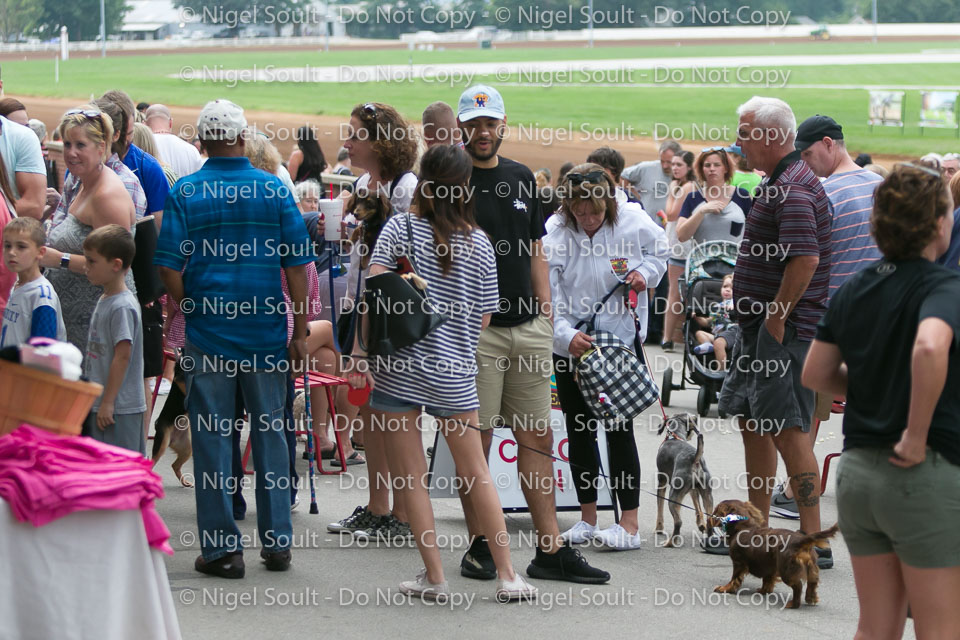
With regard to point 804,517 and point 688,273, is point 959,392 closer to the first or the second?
point 804,517

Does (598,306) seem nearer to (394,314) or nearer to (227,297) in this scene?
(394,314)

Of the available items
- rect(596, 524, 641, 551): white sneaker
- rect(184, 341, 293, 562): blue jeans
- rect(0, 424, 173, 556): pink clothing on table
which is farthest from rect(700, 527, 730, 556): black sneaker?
rect(0, 424, 173, 556): pink clothing on table

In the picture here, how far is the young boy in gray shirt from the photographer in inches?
230

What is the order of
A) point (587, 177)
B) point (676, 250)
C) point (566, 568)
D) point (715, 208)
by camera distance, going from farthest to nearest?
point (676, 250) → point (715, 208) → point (587, 177) → point (566, 568)

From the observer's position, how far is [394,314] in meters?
5.34

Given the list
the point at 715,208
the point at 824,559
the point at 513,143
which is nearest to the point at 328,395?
the point at 824,559

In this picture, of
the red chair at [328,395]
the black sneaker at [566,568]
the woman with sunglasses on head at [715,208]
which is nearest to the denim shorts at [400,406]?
the black sneaker at [566,568]

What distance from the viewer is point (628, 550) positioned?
6711 mm

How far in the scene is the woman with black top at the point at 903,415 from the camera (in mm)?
3744

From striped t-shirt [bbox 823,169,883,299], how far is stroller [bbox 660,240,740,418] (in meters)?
3.46

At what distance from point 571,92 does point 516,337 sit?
57.8m

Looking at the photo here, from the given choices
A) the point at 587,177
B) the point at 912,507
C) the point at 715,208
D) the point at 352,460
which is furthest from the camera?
the point at 715,208

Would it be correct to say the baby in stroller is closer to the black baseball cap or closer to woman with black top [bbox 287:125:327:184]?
the black baseball cap

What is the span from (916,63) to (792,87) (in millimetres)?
17760
